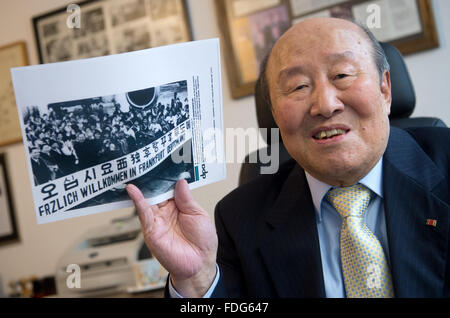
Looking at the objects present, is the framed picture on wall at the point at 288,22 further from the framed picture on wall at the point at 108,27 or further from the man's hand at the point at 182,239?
the man's hand at the point at 182,239

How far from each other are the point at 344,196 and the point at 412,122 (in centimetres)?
51

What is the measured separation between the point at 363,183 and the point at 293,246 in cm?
21

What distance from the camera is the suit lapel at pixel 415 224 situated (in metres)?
0.78

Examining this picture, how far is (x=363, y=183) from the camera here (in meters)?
0.90

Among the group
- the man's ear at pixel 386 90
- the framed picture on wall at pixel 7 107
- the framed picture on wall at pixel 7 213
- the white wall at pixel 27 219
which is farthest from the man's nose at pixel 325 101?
the framed picture on wall at pixel 7 213

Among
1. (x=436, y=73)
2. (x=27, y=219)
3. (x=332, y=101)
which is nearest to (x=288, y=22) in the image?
(x=436, y=73)

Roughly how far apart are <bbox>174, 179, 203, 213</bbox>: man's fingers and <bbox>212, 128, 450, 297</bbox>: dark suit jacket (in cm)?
18

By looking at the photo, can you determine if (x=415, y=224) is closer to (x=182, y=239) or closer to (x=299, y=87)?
(x=299, y=87)

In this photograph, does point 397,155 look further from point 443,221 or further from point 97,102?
point 97,102

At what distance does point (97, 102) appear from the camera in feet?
2.54

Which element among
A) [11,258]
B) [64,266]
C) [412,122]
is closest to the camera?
[412,122]
